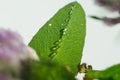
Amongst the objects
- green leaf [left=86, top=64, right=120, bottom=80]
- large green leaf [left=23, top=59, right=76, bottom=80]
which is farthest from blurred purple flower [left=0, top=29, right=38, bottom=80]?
green leaf [left=86, top=64, right=120, bottom=80]

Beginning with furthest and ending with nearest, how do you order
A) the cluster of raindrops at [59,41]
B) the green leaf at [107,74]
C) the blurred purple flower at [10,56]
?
the cluster of raindrops at [59,41], the green leaf at [107,74], the blurred purple flower at [10,56]

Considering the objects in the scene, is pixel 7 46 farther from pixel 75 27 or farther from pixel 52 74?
pixel 75 27

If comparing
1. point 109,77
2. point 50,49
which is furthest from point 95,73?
point 50,49

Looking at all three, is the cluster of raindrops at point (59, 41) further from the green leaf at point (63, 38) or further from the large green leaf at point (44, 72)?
the large green leaf at point (44, 72)

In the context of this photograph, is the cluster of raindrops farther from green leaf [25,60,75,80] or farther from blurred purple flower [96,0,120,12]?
green leaf [25,60,75,80]

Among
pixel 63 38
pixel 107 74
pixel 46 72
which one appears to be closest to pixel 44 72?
pixel 46 72

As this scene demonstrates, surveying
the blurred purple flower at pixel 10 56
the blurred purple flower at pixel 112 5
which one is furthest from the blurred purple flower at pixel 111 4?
the blurred purple flower at pixel 10 56
